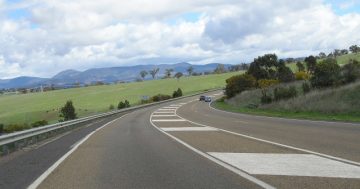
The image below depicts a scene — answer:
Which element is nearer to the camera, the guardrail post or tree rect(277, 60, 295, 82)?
the guardrail post

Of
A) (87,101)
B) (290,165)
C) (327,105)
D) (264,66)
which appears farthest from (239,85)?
(290,165)

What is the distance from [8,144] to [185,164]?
8.44 m

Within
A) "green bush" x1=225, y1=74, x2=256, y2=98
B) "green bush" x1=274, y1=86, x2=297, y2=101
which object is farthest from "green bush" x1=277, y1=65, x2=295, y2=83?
"green bush" x1=274, y1=86, x2=297, y2=101

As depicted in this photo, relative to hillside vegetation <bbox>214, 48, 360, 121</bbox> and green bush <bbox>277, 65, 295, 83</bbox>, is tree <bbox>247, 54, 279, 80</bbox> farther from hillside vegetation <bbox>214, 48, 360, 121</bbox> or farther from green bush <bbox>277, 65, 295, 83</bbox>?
hillside vegetation <bbox>214, 48, 360, 121</bbox>

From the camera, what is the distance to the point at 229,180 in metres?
9.67

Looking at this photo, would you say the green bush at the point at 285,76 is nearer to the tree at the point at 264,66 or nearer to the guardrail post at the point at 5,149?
the tree at the point at 264,66

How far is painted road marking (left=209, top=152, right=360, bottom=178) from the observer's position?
33.6 ft

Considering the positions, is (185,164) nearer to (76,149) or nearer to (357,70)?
(76,149)

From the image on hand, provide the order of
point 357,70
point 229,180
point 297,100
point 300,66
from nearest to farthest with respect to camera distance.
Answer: point 229,180
point 297,100
point 357,70
point 300,66

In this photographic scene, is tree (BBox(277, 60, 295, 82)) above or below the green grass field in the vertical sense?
above

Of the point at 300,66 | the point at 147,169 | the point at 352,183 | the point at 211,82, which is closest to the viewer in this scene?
the point at 352,183

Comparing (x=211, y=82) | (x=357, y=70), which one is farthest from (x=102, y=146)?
(x=211, y=82)

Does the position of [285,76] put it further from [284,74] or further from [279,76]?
[279,76]

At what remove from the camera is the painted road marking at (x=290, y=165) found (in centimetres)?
1023
